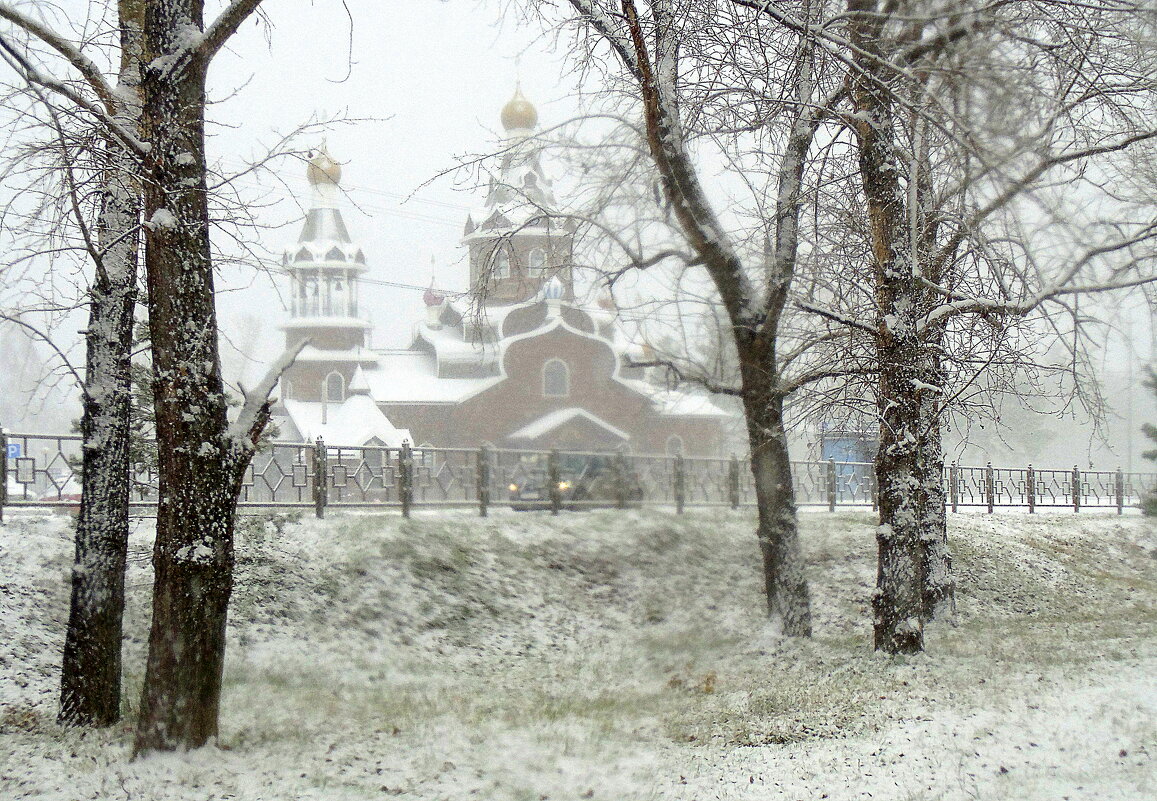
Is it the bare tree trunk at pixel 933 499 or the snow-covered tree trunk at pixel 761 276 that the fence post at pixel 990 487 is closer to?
the bare tree trunk at pixel 933 499

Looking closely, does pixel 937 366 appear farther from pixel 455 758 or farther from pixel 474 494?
pixel 474 494

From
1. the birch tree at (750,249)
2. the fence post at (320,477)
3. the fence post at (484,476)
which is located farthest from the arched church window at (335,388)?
the birch tree at (750,249)

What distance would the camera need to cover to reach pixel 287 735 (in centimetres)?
638

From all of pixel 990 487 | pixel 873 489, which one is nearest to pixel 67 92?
pixel 873 489

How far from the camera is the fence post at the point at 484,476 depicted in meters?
16.4

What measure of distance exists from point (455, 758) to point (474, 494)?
11.4 m

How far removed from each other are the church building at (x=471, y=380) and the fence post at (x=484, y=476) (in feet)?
34.4

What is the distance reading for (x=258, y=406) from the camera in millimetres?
5859

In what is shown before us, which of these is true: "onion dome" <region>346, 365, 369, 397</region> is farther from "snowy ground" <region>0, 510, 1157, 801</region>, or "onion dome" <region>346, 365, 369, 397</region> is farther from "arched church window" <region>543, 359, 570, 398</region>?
"snowy ground" <region>0, 510, 1157, 801</region>

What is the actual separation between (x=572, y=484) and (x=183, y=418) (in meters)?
12.2

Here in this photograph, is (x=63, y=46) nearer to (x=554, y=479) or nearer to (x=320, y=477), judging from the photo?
(x=320, y=477)

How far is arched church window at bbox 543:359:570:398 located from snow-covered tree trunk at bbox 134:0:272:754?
27516 mm

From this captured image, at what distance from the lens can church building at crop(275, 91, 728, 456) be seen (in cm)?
3042

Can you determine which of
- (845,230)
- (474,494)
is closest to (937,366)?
(845,230)
